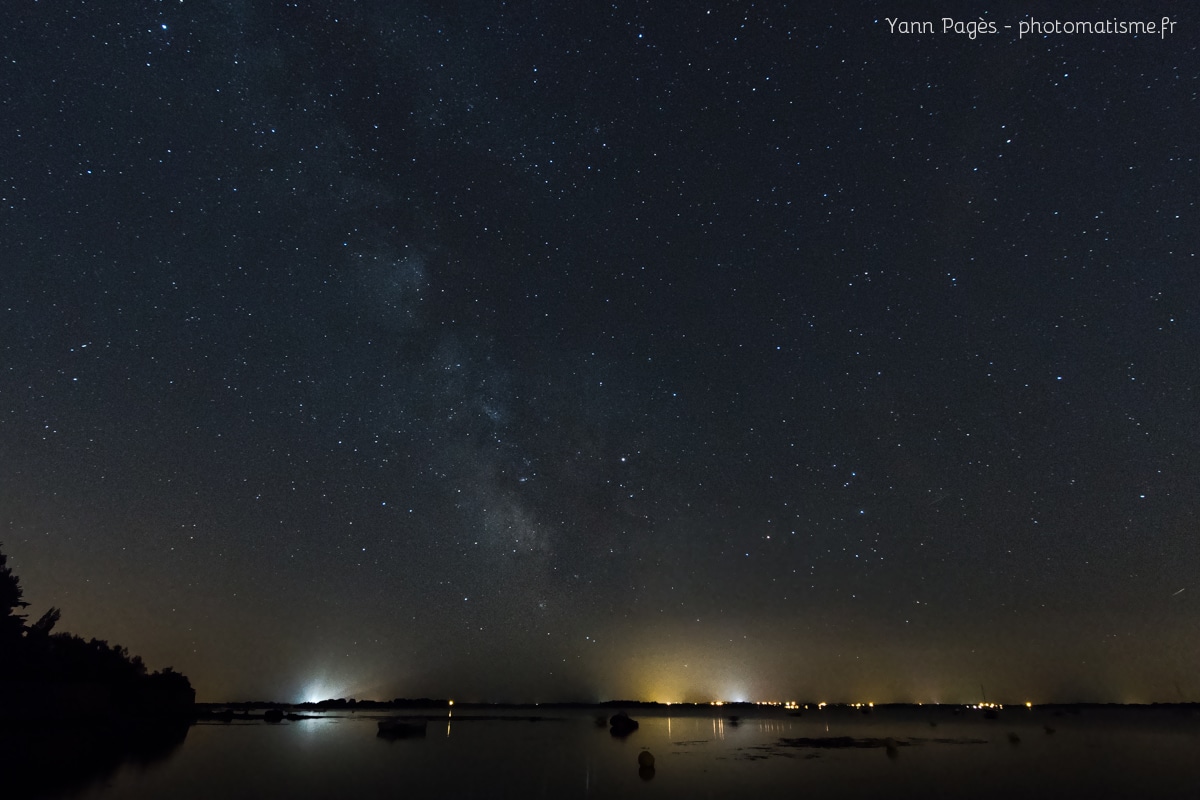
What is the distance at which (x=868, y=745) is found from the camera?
6844cm

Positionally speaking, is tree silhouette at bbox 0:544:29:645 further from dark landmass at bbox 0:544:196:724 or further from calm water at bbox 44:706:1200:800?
calm water at bbox 44:706:1200:800

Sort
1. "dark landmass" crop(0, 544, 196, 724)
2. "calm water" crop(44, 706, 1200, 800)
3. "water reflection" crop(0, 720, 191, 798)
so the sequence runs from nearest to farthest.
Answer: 1. "water reflection" crop(0, 720, 191, 798)
2. "calm water" crop(44, 706, 1200, 800)
3. "dark landmass" crop(0, 544, 196, 724)

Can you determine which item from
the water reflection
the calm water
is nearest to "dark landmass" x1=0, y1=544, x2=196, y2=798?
the water reflection

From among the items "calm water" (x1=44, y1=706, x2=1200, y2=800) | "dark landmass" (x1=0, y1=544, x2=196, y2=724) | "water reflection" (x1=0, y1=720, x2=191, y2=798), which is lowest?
"calm water" (x1=44, y1=706, x2=1200, y2=800)

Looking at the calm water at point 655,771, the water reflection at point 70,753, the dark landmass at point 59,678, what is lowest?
the calm water at point 655,771

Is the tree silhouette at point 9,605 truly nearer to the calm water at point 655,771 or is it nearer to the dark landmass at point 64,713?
the dark landmass at point 64,713

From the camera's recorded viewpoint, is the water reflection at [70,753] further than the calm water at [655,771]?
No

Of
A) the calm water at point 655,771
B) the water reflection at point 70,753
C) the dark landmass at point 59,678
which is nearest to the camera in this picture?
the water reflection at point 70,753

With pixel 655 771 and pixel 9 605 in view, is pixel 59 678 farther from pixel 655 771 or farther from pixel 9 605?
pixel 655 771

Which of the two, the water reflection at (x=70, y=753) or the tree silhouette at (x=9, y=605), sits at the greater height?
the tree silhouette at (x=9, y=605)

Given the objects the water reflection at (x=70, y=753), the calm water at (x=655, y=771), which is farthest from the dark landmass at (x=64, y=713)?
the calm water at (x=655, y=771)

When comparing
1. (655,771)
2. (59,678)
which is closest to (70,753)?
(59,678)

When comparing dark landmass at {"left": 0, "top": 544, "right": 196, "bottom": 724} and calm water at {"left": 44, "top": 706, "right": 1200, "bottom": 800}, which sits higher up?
dark landmass at {"left": 0, "top": 544, "right": 196, "bottom": 724}

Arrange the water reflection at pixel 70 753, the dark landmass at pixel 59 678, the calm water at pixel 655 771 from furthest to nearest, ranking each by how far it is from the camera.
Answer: the dark landmass at pixel 59 678 < the calm water at pixel 655 771 < the water reflection at pixel 70 753
